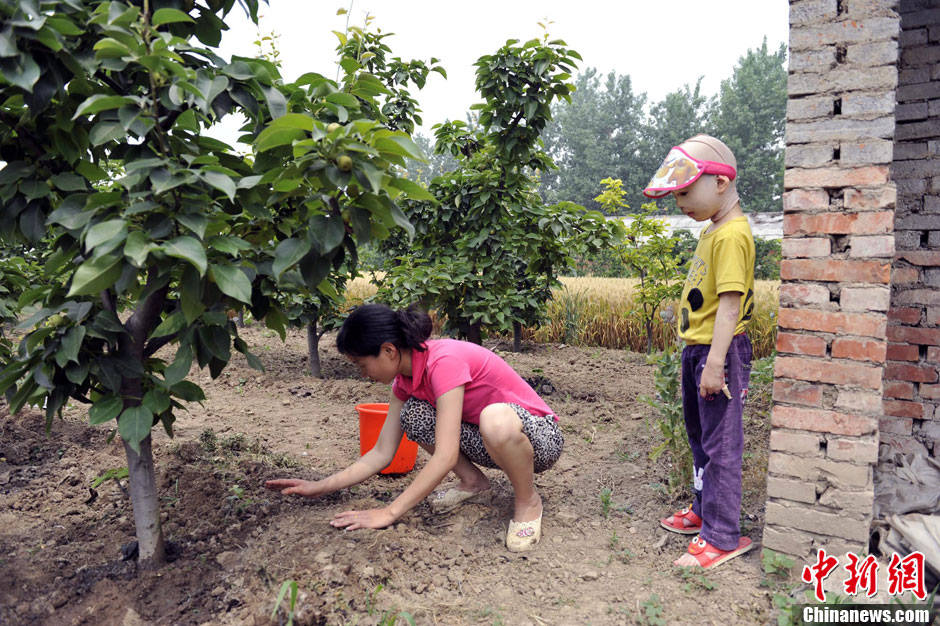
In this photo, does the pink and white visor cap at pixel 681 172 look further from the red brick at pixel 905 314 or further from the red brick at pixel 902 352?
the red brick at pixel 902 352

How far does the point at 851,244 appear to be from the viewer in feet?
7.05

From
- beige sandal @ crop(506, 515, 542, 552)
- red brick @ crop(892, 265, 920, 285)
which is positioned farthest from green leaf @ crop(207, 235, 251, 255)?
red brick @ crop(892, 265, 920, 285)

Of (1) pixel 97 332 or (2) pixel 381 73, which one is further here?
(2) pixel 381 73

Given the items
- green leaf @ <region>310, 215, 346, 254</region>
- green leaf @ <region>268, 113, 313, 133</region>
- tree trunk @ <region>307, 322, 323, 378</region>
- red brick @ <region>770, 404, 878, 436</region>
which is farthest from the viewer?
tree trunk @ <region>307, 322, 323, 378</region>

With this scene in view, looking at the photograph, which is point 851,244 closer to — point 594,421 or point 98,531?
point 594,421

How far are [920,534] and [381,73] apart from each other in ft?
15.8

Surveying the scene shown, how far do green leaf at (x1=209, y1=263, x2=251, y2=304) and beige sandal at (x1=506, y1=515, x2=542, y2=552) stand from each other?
1.54 m

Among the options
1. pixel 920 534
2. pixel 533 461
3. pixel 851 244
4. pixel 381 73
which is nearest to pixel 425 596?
pixel 533 461

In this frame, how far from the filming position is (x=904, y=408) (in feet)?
9.89

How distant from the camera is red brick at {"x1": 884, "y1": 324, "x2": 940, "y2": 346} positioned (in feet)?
9.60

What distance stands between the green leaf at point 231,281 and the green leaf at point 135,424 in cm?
62

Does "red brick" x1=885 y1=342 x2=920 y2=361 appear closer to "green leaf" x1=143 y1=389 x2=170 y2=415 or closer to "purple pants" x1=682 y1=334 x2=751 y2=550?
"purple pants" x1=682 y1=334 x2=751 y2=550

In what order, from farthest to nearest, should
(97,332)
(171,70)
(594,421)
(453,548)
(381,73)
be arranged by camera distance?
(381,73)
(594,421)
(453,548)
(97,332)
(171,70)

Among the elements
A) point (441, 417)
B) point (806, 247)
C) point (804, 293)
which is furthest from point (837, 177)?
point (441, 417)
